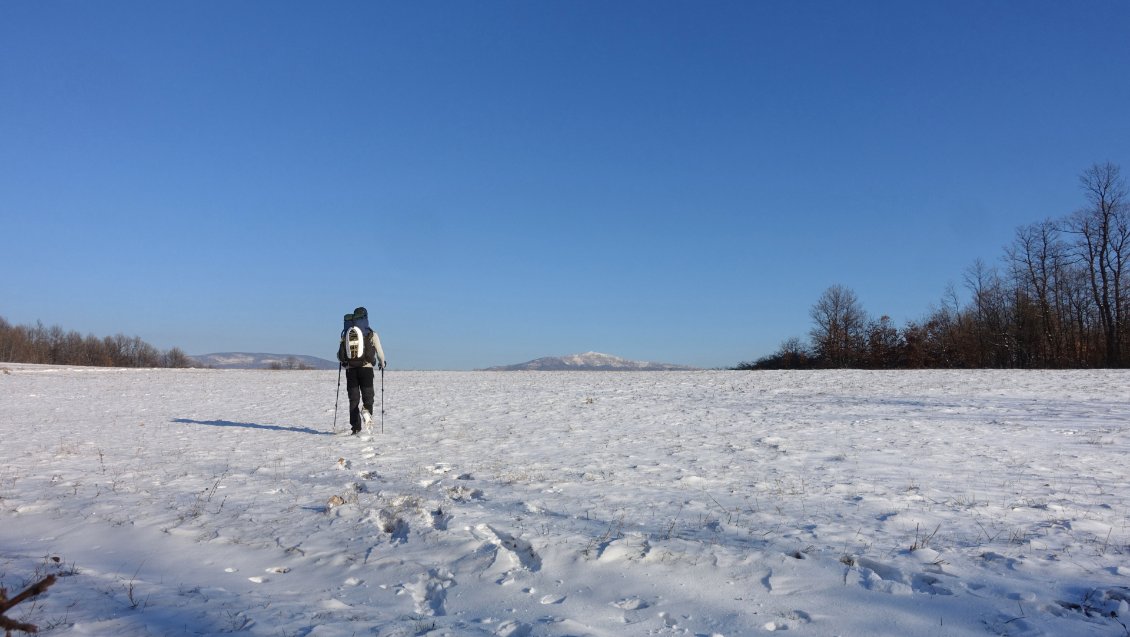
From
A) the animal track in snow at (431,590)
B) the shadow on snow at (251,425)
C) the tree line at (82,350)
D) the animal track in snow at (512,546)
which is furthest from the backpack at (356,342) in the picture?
the tree line at (82,350)

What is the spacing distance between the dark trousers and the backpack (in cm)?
18

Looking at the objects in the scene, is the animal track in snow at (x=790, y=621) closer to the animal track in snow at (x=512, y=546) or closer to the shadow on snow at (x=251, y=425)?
the animal track in snow at (x=512, y=546)

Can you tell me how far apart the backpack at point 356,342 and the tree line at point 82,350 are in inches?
3833

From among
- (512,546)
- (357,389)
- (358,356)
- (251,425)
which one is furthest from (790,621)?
(251,425)

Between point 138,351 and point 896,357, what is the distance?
111m

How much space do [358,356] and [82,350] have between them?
117 metres

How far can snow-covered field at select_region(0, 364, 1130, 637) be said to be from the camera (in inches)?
158

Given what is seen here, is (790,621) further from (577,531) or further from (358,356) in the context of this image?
(358,356)

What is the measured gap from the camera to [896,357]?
47.5 metres

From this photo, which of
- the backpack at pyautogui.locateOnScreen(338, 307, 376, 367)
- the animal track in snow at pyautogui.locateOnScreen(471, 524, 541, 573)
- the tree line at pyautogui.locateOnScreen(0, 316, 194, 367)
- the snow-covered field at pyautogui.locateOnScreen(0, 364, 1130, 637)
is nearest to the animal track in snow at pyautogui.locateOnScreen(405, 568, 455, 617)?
the snow-covered field at pyautogui.locateOnScreen(0, 364, 1130, 637)

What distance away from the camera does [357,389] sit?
11555 mm

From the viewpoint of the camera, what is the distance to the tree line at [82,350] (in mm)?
92688

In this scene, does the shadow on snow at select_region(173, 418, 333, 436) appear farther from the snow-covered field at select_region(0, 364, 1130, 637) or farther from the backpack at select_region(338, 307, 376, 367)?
the backpack at select_region(338, 307, 376, 367)

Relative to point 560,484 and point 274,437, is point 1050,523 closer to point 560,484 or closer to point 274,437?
point 560,484
